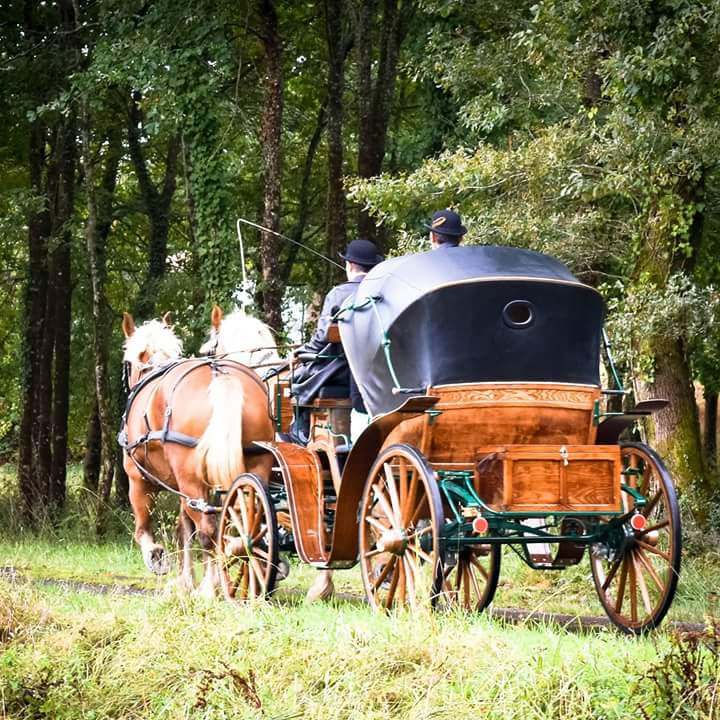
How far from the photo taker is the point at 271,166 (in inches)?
806

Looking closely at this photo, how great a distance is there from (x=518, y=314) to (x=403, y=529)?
5.09 feet

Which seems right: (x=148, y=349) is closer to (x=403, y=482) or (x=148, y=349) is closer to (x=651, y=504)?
(x=403, y=482)

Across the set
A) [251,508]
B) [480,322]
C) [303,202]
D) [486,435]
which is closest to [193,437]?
[251,508]

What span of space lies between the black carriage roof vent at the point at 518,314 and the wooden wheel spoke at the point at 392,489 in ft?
3.90

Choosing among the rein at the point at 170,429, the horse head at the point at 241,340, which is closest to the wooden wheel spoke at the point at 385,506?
the rein at the point at 170,429

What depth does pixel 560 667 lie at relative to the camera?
6.11m

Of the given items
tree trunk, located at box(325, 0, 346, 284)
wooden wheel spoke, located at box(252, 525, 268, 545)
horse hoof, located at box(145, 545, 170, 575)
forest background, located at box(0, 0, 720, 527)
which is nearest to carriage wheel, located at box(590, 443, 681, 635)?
wooden wheel spoke, located at box(252, 525, 268, 545)

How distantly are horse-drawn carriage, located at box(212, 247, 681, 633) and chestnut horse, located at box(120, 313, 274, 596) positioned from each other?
2276 mm

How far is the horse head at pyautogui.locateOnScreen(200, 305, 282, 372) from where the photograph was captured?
12297 mm

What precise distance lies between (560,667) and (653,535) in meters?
2.77

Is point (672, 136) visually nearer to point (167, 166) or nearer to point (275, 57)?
point (275, 57)

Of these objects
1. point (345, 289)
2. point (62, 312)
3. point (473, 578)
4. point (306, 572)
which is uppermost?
point (62, 312)

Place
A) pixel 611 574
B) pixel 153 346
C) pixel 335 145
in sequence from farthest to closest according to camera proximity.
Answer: pixel 335 145 → pixel 153 346 → pixel 611 574

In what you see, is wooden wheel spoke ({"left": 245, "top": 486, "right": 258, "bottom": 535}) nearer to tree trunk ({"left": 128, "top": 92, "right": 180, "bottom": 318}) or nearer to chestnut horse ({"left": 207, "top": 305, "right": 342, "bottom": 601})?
chestnut horse ({"left": 207, "top": 305, "right": 342, "bottom": 601})
